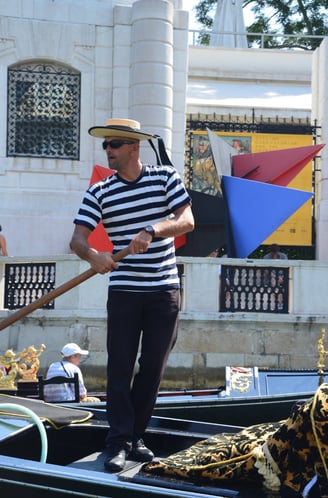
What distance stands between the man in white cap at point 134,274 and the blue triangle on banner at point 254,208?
8061 mm

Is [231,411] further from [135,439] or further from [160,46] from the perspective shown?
[160,46]

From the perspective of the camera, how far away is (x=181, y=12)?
14.5 meters

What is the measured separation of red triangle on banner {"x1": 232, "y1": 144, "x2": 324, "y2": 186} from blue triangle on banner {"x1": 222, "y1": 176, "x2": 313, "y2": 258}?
1258 mm

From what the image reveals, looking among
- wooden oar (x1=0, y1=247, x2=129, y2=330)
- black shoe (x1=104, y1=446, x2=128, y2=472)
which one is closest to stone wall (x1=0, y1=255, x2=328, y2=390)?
wooden oar (x1=0, y1=247, x2=129, y2=330)

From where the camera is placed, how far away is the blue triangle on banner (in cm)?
1215

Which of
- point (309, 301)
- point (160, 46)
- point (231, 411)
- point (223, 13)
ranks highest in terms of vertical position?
point (223, 13)

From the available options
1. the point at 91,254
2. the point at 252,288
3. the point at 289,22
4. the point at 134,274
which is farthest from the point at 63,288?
the point at 289,22

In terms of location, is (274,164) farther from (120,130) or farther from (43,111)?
(120,130)

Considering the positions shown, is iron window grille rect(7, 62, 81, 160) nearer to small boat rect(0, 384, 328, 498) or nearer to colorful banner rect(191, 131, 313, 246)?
colorful banner rect(191, 131, 313, 246)

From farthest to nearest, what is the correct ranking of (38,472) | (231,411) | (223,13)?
(223,13)
(231,411)
(38,472)

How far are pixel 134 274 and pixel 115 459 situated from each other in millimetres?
770

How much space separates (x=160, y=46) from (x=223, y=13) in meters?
11.4

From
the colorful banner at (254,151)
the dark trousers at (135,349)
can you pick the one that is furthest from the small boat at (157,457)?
the colorful banner at (254,151)

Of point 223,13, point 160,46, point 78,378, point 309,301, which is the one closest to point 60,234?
point 160,46
